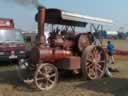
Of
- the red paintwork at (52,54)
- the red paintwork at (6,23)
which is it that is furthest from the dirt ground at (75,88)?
the red paintwork at (6,23)

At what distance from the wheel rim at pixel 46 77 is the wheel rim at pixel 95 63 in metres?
1.52

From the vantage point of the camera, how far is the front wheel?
13312mm

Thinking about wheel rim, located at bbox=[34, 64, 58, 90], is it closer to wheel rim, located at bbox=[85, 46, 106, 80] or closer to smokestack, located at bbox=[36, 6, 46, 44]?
smokestack, located at bbox=[36, 6, 46, 44]

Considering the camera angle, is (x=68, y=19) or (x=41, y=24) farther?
(x=68, y=19)

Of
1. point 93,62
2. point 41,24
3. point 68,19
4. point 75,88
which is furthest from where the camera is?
point 93,62

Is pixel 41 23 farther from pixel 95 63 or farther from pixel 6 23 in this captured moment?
pixel 6 23

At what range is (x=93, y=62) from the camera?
1375cm

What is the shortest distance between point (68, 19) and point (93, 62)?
6.20 feet

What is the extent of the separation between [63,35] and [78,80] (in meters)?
1.69

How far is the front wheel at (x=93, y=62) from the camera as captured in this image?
13.3 metres

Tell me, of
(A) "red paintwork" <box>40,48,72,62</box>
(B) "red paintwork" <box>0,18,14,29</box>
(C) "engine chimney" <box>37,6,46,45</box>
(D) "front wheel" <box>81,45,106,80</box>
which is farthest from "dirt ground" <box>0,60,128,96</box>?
(B) "red paintwork" <box>0,18,14,29</box>

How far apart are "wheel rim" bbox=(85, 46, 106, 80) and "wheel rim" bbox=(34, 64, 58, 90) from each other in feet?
4.97

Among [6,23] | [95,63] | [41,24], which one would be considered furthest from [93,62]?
[6,23]

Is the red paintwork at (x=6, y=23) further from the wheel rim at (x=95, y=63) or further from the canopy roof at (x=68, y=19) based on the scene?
the wheel rim at (x=95, y=63)
